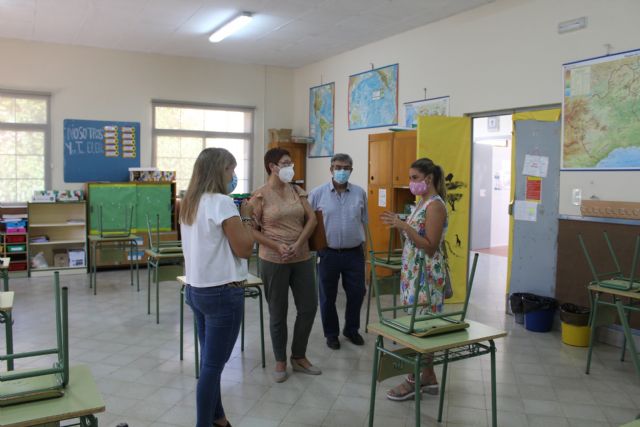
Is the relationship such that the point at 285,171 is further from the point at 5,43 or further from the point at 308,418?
the point at 5,43

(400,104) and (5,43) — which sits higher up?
(5,43)

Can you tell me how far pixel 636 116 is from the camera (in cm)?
431

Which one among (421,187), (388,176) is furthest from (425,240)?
(388,176)

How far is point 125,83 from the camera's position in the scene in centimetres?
805

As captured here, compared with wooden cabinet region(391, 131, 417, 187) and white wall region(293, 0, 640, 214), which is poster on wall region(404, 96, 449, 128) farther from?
wooden cabinet region(391, 131, 417, 187)

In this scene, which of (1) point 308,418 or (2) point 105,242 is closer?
(1) point 308,418

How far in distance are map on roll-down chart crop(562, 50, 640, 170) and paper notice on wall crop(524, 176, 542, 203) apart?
0.27 meters

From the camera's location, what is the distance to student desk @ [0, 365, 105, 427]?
1562mm

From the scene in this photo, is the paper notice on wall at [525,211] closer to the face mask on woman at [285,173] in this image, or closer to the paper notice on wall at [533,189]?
the paper notice on wall at [533,189]

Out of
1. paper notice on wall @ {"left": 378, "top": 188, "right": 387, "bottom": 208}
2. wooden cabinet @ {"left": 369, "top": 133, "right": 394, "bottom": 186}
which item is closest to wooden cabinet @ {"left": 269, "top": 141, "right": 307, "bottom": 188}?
wooden cabinet @ {"left": 369, "top": 133, "right": 394, "bottom": 186}

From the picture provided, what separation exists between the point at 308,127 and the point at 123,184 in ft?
10.3

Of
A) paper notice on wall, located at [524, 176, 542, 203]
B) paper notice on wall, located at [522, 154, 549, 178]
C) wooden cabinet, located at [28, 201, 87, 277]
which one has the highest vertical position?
paper notice on wall, located at [522, 154, 549, 178]

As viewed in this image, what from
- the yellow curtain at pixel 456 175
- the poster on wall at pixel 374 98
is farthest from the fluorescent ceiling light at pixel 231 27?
the yellow curtain at pixel 456 175

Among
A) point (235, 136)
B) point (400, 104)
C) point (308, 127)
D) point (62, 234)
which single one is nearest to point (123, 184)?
point (62, 234)
